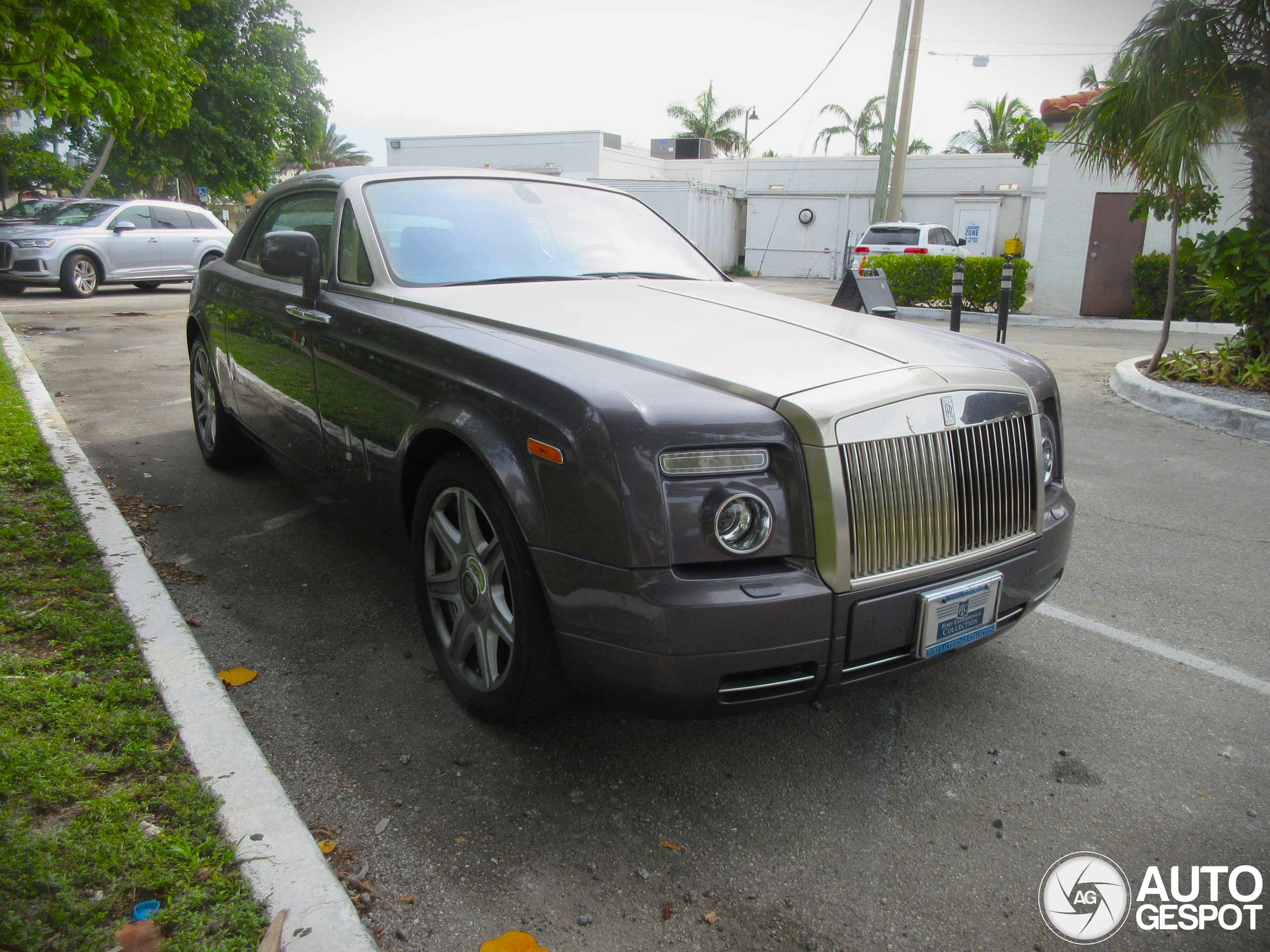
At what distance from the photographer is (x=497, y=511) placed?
2.46m

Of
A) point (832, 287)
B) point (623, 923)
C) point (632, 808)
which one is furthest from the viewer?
point (832, 287)

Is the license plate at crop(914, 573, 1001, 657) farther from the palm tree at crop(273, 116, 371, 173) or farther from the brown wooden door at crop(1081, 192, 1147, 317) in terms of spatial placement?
the palm tree at crop(273, 116, 371, 173)

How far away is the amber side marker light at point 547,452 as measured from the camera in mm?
2236

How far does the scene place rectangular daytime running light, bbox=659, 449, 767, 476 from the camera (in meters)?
2.14

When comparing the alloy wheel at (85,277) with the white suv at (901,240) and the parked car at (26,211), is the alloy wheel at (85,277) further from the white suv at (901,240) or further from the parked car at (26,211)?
the white suv at (901,240)

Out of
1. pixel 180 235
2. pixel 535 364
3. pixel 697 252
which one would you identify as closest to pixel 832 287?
pixel 180 235

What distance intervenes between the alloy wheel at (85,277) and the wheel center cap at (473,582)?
15.8m

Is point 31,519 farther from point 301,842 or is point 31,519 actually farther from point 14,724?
point 301,842

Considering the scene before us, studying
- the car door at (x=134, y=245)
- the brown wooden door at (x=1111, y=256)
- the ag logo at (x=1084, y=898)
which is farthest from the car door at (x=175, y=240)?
the ag logo at (x=1084, y=898)

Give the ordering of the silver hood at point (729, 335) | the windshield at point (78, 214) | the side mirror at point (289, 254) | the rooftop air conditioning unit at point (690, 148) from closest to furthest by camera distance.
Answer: the silver hood at point (729, 335), the side mirror at point (289, 254), the windshield at point (78, 214), the rooftop air conditioning unit at point (690, 148)

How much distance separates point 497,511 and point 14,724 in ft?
4.85

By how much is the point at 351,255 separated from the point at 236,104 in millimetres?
23874

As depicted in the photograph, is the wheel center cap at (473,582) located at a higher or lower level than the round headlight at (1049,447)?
lower

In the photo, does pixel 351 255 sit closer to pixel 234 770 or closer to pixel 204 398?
pixel 234 770
